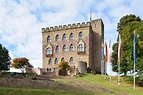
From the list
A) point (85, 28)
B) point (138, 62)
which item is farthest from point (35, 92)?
point (85, 28)

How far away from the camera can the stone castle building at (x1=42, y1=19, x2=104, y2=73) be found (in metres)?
63.3

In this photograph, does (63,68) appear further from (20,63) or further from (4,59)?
(4,59)

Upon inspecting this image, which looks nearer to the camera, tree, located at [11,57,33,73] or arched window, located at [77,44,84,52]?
tree, located at [11,57,33,73]

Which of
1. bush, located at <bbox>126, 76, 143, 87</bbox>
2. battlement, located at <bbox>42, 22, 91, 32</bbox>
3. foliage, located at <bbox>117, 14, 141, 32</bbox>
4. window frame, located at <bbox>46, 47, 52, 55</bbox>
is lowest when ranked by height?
bush, located at <bbox>126, 76, 143, 87</bbox>

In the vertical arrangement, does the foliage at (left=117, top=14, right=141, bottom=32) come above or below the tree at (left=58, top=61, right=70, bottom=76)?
above

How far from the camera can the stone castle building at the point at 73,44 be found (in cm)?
6328

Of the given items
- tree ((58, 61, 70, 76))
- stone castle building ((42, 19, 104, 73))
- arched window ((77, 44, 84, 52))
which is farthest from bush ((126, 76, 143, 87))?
arched window ((77, 44, 84, 52))

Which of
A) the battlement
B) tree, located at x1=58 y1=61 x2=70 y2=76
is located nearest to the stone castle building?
the battlement

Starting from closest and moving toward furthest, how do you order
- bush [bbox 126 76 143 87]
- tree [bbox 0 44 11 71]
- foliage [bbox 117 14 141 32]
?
bush [bbox 126 76 143 87] < foliage [bbox 117 14 141 32] < tree [bbox 0 44 11 71]

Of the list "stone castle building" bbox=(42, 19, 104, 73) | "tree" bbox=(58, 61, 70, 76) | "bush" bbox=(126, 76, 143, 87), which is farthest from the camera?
"stone castle building" bbox=(42, 19, 104, 73)

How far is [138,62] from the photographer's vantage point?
3422 cm

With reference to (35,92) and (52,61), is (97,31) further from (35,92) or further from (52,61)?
(35,92)

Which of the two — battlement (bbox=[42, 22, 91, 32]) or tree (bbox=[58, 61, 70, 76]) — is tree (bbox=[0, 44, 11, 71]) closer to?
battlement (bbox=[42, 22, 91, 32])

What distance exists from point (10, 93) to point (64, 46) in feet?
169
